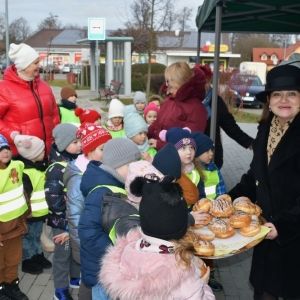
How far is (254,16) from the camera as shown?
18.9 ft

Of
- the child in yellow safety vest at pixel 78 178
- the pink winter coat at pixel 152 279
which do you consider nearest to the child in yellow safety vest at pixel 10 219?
the child in yellow safety vest at pixel 78 178

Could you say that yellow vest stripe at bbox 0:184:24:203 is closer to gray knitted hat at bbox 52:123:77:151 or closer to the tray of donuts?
gray knitted hat at bbox 52:123:77:151

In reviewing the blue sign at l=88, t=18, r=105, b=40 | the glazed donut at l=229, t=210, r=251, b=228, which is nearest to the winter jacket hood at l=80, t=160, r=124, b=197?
the glazed donut at l=229, t=210, r=251, b=228

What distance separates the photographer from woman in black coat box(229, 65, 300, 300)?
2.67 m

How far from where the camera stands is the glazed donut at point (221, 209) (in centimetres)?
263

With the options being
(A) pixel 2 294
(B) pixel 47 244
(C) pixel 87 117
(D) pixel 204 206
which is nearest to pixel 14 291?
(A) pixel 2 294

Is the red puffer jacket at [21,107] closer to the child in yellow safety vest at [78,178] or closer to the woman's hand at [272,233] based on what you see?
the child in yellow safety vest at [78,178]

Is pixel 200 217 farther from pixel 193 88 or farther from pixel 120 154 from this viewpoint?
pixel 193 88

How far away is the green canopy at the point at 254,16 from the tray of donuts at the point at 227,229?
7.07 feet

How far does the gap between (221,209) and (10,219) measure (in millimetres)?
2102

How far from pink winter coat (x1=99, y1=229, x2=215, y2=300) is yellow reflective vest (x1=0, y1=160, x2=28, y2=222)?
2.12 m

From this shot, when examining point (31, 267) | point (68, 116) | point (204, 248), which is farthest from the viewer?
point (68, 116)

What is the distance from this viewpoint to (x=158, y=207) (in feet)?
6.37

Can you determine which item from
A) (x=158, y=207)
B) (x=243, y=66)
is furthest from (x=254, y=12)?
(x=243, y=66)
